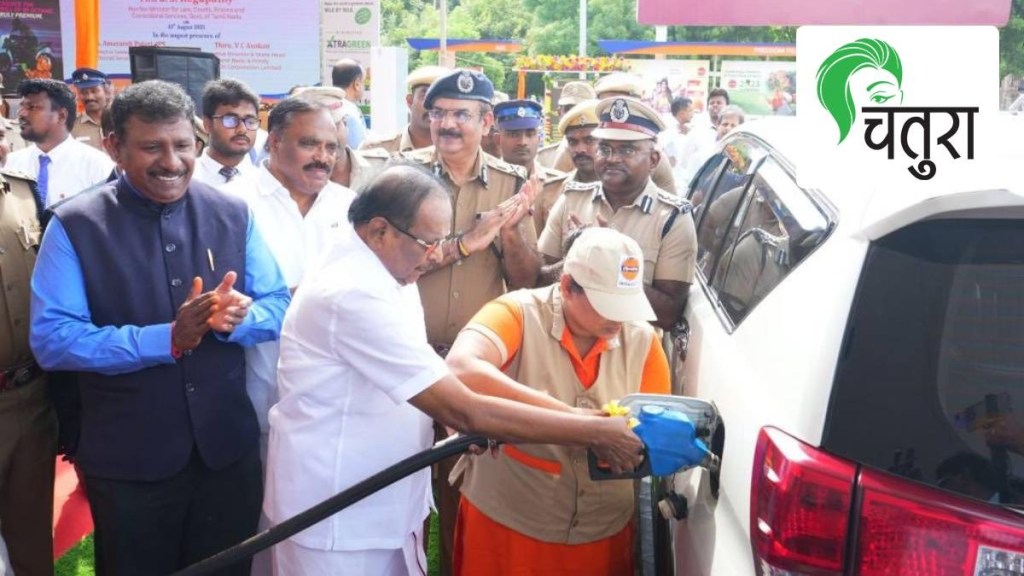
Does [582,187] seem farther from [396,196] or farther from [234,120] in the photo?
[396,196]

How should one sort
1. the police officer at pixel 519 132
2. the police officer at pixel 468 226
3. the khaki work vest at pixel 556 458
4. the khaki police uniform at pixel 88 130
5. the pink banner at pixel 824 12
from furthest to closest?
the khaki police uniform at pixel 88 130 → the police officer at pixel 519 132 → the police officer at pixel 468 226 → the pink banner at pixel 824 12 → the khaki work vest at pixel 556 458

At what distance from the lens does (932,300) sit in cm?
155

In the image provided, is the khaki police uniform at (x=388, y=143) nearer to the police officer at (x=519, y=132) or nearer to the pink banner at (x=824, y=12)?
the police officer at (x=519, y=132)

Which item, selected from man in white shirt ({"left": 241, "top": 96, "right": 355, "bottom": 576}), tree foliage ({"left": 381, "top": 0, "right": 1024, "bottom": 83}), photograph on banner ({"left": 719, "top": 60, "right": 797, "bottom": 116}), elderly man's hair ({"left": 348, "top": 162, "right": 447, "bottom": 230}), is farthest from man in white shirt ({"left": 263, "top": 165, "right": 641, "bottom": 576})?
tree foliage ({"left": 381, "top": 0, "right": 1024, "bottom": 83})

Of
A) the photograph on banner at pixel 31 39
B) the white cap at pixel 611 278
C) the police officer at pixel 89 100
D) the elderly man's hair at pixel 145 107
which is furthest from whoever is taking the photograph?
the photograph on banner at pixel 31 39

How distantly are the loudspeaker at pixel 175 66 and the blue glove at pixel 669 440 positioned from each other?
7.75 m

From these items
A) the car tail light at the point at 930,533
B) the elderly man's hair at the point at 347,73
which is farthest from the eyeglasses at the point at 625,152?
the elderly man's hair at the point at 347,73

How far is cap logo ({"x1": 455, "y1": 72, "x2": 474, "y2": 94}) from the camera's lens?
405cm

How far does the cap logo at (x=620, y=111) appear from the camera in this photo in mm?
3969

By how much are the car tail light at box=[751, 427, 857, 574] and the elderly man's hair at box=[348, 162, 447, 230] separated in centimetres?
110

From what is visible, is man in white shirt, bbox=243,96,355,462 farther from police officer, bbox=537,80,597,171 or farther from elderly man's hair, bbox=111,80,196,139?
police officer, bbox=537,80,597,171

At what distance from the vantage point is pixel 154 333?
2.59 meters

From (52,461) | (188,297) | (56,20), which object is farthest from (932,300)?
(56,20)

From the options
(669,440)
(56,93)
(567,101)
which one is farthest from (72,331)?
(567,101)
